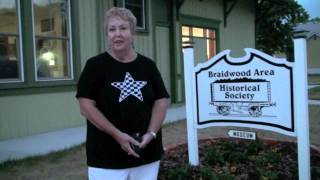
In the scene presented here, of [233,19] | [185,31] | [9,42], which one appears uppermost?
[233,19]

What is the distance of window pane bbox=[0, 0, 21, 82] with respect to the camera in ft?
28.5

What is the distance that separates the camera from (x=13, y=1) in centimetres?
888

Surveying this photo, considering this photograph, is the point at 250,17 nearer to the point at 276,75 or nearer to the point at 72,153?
the point at 72,153

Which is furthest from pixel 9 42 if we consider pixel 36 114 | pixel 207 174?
pixel 207 174

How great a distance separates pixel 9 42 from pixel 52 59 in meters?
1.06

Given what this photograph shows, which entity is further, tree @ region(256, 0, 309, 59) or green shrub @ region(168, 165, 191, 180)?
tree @ region(256, 0, 309, 59)

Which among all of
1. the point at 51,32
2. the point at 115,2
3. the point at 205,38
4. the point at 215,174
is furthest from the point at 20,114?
the point at 205,38

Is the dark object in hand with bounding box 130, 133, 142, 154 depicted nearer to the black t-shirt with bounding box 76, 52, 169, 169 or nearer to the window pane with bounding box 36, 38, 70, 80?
the black t-shirt with bounding box 76, 52, 169, 169

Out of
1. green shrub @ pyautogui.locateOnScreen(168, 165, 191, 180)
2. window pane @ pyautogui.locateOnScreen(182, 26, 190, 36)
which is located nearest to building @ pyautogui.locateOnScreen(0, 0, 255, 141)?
window pane @ pyautogui.locateOnScreen(182, 26, 190, 36)

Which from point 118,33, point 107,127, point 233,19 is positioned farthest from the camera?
point 233,19

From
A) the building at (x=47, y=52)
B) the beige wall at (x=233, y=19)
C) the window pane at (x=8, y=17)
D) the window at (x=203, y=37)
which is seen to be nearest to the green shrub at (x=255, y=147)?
the building at (x=47, y=52)

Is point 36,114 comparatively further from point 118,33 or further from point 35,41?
point 118,33

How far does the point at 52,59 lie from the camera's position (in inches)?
380

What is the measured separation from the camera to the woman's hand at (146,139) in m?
2.99
